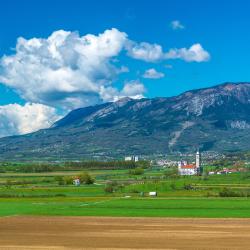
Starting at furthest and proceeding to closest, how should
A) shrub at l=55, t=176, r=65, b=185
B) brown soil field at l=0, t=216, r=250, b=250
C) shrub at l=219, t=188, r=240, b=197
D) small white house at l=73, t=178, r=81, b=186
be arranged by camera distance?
shrub at l=55, t=176, r=65, b=185 → small white house at l=73, t=178, r=81, b=186 → shrub at l=219, t=188, r=240, b=197 → brown soil field at l=0, t=216, r=250, b=250

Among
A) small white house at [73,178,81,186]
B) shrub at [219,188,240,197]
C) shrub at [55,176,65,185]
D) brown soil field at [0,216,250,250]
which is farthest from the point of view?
shrub at [55,176,65,185]

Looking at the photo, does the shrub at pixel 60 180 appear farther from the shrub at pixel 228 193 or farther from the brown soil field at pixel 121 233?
the brown soil field at pixel 121 233

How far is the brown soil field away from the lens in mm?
50906

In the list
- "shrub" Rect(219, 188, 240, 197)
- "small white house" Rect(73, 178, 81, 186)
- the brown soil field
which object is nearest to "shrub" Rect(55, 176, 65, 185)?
"small white house" Rect(73, 178, 81, 186)

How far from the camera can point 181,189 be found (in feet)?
484

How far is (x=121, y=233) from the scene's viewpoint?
59125 millimetres

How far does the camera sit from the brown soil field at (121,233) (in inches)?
2004

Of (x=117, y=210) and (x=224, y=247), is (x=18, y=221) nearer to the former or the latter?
(x=117, y=210)

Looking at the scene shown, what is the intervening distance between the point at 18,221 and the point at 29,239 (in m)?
17.1

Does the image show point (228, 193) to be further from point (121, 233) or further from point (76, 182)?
point (121, 233)

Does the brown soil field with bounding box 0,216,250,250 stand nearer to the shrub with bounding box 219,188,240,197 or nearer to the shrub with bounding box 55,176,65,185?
the shrub with bounding box 219,188,240,197

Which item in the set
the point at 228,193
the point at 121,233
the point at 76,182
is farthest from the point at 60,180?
the point at 121,233

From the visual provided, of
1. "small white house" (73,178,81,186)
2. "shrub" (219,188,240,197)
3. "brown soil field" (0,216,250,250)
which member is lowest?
"brown soil field" (0,216,250,250)

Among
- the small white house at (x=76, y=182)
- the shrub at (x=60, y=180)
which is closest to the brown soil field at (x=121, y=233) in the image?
the small white house at (x=76, y=182)
